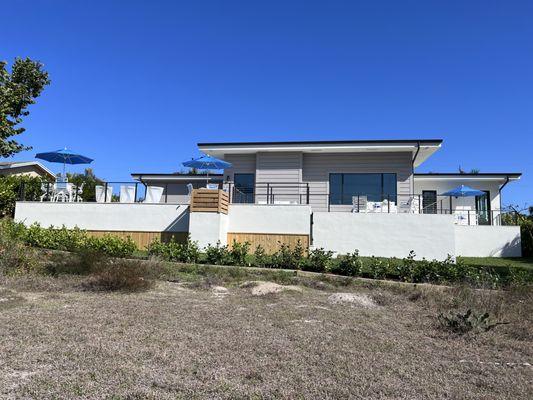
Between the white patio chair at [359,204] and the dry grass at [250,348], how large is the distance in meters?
9.62

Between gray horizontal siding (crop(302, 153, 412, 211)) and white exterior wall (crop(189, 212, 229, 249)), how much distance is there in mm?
5755

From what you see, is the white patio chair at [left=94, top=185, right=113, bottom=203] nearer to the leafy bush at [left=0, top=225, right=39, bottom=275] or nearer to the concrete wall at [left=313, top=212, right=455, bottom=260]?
the leafy bush at [left=0, top=225, right=39, bottom=275]

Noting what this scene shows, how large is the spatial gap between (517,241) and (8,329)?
19141 mm

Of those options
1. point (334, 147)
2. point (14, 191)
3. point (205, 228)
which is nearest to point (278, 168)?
point (334, 147)

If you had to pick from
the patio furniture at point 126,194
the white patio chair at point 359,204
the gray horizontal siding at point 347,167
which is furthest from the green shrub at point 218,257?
the gray horizontal siding at point 347,167

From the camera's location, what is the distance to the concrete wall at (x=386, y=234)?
51.6 feet

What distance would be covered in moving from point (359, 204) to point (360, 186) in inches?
80.2

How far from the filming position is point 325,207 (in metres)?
19.6

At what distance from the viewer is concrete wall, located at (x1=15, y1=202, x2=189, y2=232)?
15625mm

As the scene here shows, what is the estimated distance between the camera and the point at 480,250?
1875 centimetres

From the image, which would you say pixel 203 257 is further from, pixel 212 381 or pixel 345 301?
pixel 212 381

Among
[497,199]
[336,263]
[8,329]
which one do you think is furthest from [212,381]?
[497,199]

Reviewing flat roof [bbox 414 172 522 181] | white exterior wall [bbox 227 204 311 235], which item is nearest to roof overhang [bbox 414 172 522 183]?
flat roof [bbox 414 172 522 181]

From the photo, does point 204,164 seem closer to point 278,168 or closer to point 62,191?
point 278,168
